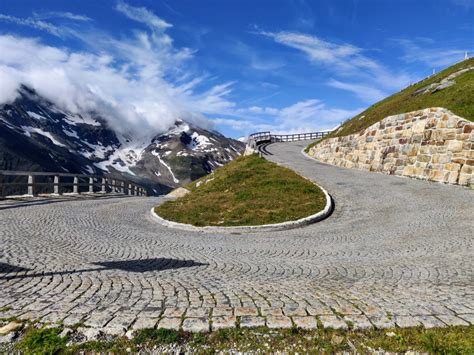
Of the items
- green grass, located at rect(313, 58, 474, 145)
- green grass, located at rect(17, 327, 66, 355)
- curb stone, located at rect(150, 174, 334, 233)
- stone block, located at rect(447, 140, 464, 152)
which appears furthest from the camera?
green grass, located at rect(313, 58, 474, 145)

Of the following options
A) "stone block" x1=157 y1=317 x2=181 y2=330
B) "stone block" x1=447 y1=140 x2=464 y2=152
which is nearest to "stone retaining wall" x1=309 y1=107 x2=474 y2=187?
"stone block" x1=447 y1=140 x2=464 y2=152

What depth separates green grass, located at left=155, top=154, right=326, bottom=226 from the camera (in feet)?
54.0

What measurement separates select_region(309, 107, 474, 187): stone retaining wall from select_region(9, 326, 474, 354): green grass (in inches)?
808

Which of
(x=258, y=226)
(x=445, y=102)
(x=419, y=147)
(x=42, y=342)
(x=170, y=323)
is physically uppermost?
(x=445, y=102)

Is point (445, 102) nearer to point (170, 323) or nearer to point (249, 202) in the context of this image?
point (249, 202)

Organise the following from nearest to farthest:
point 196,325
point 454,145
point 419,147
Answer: point 196,325 → point 454,145 → point 419,147

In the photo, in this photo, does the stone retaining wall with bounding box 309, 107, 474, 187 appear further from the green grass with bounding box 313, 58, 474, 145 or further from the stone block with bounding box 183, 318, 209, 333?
the stone block with bounding box 183, 318, 209, 333

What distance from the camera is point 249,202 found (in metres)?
18.9

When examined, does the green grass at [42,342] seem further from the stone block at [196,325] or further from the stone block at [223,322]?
the stone block at [223,322]

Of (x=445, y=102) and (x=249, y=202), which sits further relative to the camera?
(x=445, y=102)

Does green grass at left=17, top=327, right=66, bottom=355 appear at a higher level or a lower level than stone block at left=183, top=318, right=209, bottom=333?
lower

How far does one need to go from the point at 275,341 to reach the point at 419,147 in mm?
25589

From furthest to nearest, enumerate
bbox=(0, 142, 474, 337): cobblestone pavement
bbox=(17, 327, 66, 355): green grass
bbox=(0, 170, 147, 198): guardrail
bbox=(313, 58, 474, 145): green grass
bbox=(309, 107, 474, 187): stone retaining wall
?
1. bbox=(313, 58, 474, 145): green grass
2. bbox=(309, 107, 474, 187): stone retaining wall
3. bbox=(0, 170, 147, 198): guardrail
4. bbox=(0, 142, 474, 337): cobblestone pavement
5. bbox=(17, 327, 66, 355): green grass

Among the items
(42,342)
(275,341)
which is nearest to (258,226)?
(275,341)
